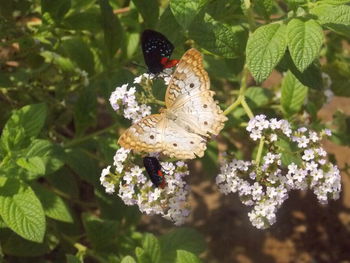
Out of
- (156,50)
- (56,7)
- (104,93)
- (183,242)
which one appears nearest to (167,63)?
(156,50)

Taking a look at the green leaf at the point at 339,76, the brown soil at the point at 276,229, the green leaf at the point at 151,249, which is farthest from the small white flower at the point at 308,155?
the brown soil at the point at 276,229

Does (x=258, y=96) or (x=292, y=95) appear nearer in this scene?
(x=292, y=95)

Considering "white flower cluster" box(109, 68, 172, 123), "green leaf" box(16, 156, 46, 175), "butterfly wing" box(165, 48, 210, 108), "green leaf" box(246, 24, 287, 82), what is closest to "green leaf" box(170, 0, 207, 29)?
"butterfly wing" box(165, 48, 210, 108)

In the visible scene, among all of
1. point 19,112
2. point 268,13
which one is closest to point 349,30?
point 268,13

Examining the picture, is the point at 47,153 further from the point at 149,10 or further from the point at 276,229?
the point at 276,229

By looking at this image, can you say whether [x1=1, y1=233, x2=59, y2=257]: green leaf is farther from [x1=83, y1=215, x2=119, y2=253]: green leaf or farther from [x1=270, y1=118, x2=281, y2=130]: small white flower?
[x1=270, y1=118, x2=281, y2=130]: small white flower

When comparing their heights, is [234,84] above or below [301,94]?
below

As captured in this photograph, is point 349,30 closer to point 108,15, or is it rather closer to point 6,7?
point 108,15
